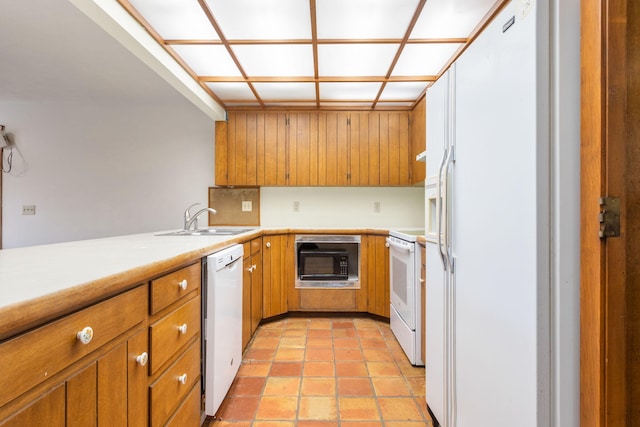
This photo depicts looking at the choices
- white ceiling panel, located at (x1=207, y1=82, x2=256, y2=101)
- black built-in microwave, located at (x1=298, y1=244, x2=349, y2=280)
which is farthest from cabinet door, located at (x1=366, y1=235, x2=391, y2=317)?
white ceiling panel, located at (x1=207, y1=82, x2=256, y2=101)

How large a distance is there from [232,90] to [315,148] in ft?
3.33

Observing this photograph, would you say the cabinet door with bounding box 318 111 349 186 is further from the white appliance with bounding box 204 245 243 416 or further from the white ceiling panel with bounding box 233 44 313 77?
the white appliance with bounding box 204 245 243 416

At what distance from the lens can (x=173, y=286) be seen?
1.10 m

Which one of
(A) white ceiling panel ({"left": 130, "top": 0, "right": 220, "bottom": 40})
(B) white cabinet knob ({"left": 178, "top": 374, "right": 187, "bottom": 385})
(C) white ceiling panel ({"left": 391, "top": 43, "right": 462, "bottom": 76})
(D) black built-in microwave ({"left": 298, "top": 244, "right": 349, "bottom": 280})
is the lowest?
(B) white cabinet knob ({"left": 178, "top": 374, "right": 187, "bottom": 385})

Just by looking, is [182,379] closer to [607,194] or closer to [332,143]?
[607,194]

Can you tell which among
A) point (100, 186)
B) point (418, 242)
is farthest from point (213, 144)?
point (418, 242)

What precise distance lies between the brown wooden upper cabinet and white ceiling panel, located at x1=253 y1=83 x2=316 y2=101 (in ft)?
1.01

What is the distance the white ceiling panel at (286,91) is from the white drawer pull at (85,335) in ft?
8.29

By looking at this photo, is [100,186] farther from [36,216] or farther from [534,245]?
[534,245]

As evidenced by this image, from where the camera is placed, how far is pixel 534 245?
796 mm

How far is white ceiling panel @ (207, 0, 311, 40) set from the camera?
1.75 m

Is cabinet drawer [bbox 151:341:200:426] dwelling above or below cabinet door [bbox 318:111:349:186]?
below

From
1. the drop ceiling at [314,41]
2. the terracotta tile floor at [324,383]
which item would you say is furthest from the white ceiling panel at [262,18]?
the terracotta tile floor at [324,383]

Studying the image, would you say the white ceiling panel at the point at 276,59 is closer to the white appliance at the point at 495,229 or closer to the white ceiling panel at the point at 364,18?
the white ceiling panel at the point at 364,18
